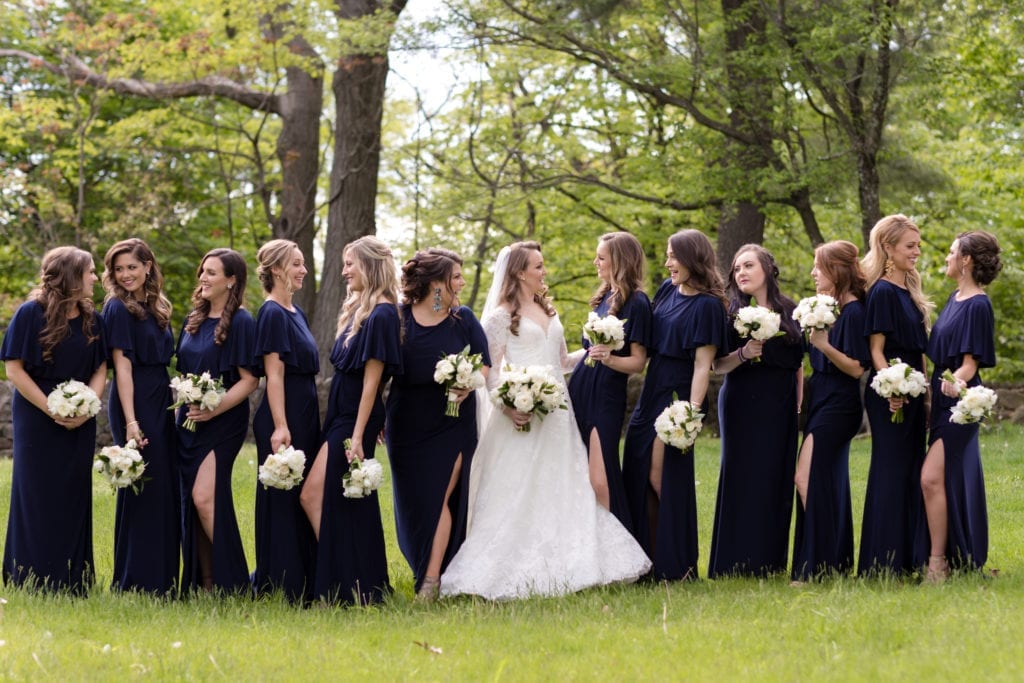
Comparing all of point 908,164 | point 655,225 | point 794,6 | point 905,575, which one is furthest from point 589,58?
point 905,575

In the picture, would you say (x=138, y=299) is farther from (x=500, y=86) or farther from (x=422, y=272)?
(x=500, y=86)

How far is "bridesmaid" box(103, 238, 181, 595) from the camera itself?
26.1 ft

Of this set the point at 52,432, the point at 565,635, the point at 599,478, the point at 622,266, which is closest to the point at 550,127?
the point at 622,266

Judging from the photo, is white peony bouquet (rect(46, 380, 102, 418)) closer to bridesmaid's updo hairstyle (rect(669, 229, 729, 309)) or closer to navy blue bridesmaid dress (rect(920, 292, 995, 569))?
bridesmaid's updo hairstyle (rect(669, 229, 729, 309))

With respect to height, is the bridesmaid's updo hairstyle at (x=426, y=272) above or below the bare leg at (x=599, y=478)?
above

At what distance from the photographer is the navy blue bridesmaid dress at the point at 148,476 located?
313 inches

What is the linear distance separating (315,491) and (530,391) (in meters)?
1.54

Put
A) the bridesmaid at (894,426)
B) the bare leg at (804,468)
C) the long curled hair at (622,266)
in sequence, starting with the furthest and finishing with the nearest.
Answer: the long curled hair at (622,266)
the bare leg at (804,468)
the bridesmaid at (894,426)

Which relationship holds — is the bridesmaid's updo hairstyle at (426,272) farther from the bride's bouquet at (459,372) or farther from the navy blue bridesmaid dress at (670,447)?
the navy blue bridesmaid dress at (670,447)

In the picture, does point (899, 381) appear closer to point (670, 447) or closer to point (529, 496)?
point (670, 447)

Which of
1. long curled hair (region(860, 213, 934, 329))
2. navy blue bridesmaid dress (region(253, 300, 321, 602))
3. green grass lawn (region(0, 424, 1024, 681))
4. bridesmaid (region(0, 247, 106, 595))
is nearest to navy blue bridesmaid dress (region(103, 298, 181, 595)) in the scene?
bridesmaid (region(0, 247, 106, 595))

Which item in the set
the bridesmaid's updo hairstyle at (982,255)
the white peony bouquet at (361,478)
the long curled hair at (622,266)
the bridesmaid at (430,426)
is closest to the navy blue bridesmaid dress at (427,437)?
the bridesmaid at (430,426)

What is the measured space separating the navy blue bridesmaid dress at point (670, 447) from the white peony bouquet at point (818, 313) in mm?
679

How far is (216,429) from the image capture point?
8008 millimetres
